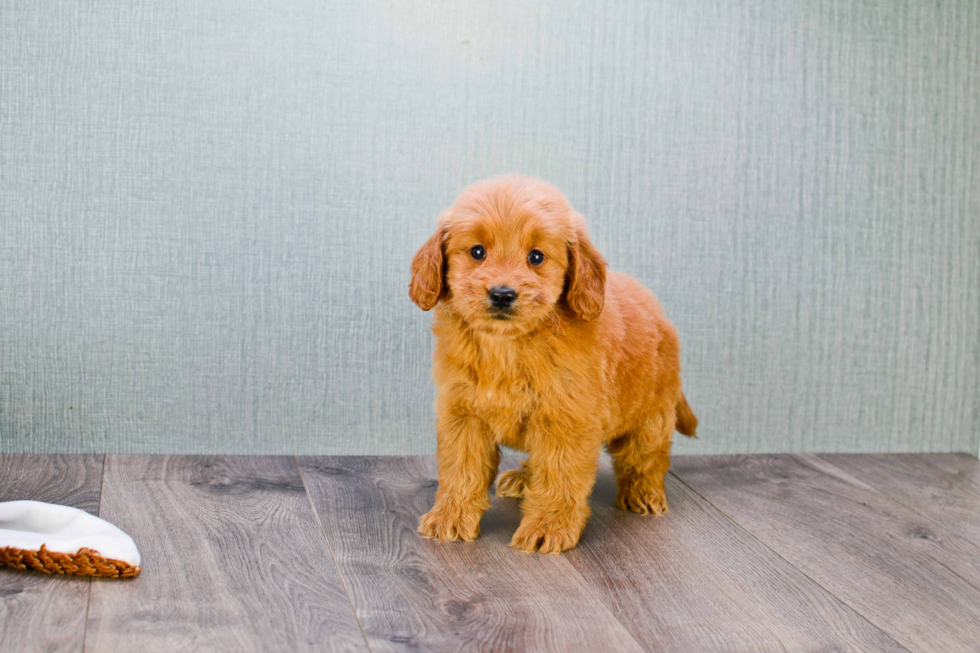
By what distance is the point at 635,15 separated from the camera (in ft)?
9.37

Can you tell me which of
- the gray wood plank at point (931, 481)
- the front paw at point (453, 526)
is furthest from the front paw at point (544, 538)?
the gray wood plank at point (931, 481)

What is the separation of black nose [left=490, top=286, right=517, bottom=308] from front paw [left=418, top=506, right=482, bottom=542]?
1.86 feet

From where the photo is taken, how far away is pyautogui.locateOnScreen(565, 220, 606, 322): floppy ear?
203cm

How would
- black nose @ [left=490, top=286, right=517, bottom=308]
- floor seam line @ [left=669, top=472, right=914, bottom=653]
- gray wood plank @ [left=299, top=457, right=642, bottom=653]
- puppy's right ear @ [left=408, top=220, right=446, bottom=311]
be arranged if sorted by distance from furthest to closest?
puppy's right ear @ [left=408, top=220, right=446, bottom=311]
black nose @ [left=490, top=286, right=517, bottom=308]
floor seam line @ [left=669, top=472, right=914, bottom=653]
gray wood plank @ [left=299, top=457, right=642, bottom=653]

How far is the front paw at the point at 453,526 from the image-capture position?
6.92 ft

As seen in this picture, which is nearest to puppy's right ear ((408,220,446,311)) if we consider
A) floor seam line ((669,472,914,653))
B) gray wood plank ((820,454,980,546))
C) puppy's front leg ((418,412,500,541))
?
puppy's front leg ((418,412,500,541))

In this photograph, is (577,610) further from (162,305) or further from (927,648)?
(162,305)

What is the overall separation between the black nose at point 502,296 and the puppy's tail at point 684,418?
0.90 m

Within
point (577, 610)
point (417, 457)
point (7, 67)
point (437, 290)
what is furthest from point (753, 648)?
point (7, 67)

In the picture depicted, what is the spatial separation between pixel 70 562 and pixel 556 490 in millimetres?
1072

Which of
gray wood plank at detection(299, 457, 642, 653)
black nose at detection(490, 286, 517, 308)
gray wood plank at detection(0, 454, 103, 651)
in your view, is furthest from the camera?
black nose at detection(490, 286, 517, 308)

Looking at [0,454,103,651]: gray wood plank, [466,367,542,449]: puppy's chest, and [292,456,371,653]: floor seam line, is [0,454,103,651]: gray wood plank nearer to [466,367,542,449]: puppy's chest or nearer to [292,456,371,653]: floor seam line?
[292,456,371,653]: floor seam line

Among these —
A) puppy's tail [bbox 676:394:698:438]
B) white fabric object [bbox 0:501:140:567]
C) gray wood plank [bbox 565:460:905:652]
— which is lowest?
gray wood plank [bbox 565:460:905:652]

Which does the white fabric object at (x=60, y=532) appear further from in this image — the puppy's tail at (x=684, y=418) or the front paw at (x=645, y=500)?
the puppy's tail at (x=684, y=418)
